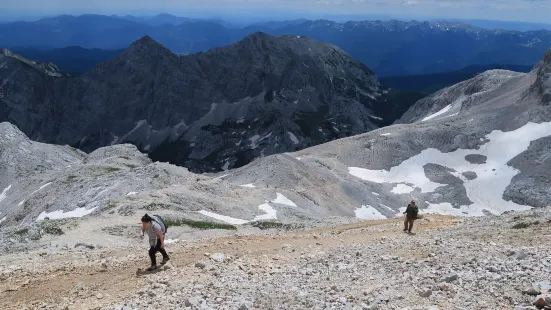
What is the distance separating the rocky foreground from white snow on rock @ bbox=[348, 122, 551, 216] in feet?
225

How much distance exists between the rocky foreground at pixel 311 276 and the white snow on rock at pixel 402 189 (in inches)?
2695

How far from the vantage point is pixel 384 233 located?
27.9 meters

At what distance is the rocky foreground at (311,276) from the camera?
14.1m

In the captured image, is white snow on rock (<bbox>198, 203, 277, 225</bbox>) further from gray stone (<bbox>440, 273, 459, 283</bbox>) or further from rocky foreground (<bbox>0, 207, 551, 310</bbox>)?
gray stone (<bbox>440, 273, 459, 283</bbox>)

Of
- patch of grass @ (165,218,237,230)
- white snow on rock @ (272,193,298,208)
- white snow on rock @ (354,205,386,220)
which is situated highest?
A: patch of grass @ (165,218,237,230)

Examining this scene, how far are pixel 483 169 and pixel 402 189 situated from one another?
1997cm

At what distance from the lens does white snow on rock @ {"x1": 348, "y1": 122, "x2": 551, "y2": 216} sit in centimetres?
8825

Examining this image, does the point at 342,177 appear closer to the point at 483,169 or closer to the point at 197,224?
the point at 483,169

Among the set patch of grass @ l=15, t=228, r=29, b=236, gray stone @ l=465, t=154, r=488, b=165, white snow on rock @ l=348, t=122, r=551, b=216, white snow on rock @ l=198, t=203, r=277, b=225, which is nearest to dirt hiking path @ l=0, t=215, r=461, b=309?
patch of grass @ l=15, t=228, r=29, b=236

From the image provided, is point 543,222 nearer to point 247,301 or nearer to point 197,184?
point 247,301

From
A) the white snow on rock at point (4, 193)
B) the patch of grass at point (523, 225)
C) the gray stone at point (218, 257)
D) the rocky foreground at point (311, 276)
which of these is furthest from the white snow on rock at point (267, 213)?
the white snow on rock at point (4, 193)

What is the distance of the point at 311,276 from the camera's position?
17.1m

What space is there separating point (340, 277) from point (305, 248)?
5.04 m

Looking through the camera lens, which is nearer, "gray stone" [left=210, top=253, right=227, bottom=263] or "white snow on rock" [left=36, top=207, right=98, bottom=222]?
"gray stone" [left=210, top=253, right=227, bottom=263]
